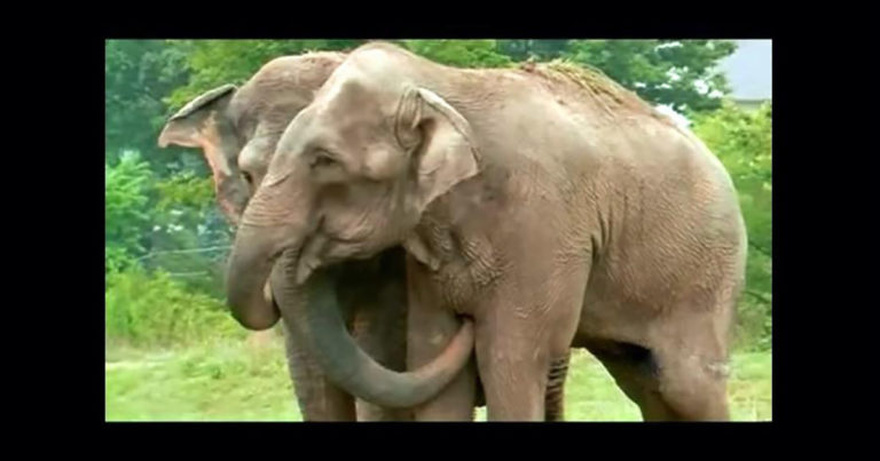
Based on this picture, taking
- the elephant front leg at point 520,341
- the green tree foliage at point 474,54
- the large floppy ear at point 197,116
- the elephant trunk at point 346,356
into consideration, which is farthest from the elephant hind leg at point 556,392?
the green tree foliage at point 474,54

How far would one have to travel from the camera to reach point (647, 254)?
15.0ft

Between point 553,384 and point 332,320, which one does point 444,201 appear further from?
point 553,384

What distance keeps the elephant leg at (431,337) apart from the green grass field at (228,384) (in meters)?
2.26

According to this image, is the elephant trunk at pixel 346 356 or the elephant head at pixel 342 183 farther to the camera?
the elephant trunk at pixel 346 356

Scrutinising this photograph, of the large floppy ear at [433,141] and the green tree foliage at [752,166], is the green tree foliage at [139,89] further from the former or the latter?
the large floppy ear at [433,141]

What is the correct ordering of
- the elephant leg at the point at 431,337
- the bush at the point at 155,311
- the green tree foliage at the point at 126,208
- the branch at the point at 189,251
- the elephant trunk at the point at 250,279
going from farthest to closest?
1. the green tree foliage at the point at 126,208
2. the bush at the point at 155,311
3. the branch at the point at 189,251
4. the elephant leg at the point at 431,337
5. the elephant trunk at the point at 250,279

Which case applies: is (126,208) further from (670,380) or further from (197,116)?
(670,380)

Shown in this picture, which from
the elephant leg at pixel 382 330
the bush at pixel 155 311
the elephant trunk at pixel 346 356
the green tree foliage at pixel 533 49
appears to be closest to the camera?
the elephant trunk at pixel 346 356

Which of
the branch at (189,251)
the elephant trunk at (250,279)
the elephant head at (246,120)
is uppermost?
the elephant head at (246,120)

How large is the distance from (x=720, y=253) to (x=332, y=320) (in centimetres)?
122

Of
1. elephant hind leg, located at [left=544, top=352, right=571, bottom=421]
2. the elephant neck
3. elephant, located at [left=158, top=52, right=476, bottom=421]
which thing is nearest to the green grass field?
elephant hind leg, located at [left=544, top=352, right=571, bottom=421]

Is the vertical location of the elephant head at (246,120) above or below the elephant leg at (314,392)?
above

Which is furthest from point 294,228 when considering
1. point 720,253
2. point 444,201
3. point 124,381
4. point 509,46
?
point 124,381

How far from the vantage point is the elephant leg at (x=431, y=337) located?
169 inches
